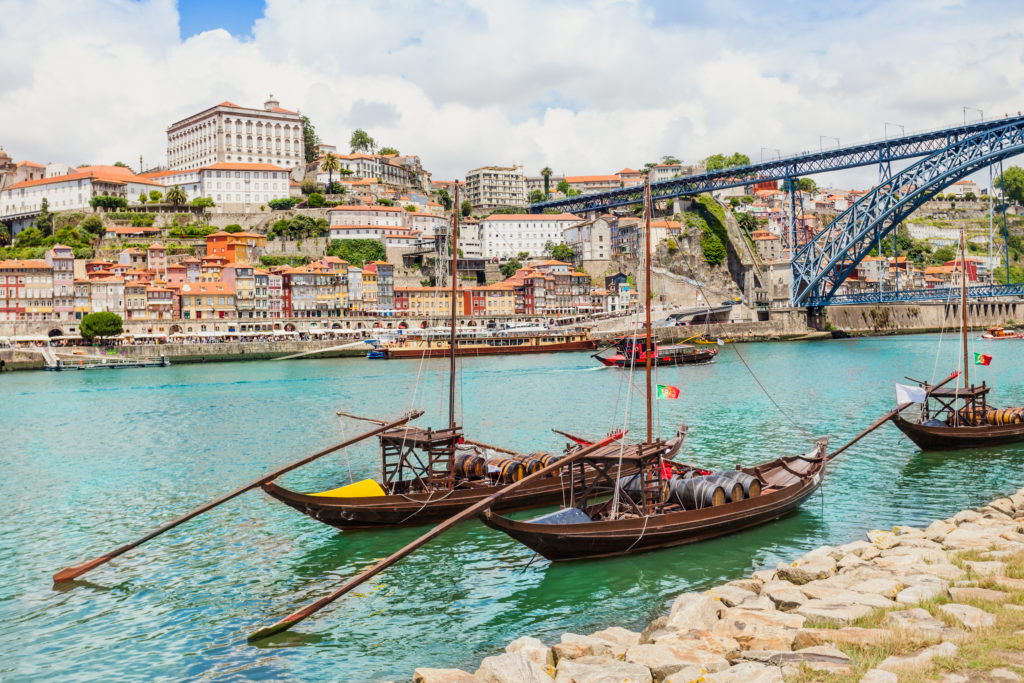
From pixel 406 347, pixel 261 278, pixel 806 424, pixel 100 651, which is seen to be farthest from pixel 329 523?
pixel 261 278

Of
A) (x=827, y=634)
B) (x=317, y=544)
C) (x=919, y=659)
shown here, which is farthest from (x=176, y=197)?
(x=919, y=659)

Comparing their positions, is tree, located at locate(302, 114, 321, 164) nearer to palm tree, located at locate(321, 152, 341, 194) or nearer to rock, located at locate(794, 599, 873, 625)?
palm tree, located at locate(321, 152, 341, 194)

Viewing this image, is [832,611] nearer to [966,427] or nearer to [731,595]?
[731,595]

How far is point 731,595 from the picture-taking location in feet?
27.0

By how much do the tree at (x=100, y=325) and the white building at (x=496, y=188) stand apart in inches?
2263

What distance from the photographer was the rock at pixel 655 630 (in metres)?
7.41

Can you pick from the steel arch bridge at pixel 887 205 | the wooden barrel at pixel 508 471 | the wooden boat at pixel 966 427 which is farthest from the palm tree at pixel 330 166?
the wooden barrel at pixel 508 471

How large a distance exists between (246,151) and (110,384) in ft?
213

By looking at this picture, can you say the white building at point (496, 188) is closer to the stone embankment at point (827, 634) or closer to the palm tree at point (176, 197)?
the palm tree at point (176, 197)

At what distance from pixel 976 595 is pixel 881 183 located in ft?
202

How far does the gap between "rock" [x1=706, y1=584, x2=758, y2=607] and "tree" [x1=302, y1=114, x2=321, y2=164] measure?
109808mm

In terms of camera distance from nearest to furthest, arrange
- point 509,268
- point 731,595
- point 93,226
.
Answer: point 731,595 → point 93,226 → point 509,268

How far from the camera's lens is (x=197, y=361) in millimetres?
61000

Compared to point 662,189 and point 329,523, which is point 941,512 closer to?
point 329,523
